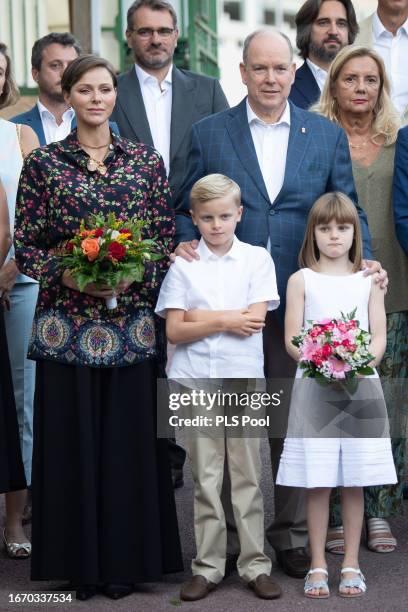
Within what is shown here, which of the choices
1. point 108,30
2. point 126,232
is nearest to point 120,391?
point 126,232

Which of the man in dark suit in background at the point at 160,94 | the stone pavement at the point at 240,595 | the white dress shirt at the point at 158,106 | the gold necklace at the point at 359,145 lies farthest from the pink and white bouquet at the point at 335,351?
the white dress shirt at the point at 158,106

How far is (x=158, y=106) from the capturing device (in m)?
8.17

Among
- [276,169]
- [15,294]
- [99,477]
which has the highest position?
[276,169]

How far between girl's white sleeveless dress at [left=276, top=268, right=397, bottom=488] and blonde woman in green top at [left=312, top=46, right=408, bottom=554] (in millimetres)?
844

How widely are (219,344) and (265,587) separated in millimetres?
1146

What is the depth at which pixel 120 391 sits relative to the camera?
640 cm

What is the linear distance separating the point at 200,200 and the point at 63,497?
152 centimetres

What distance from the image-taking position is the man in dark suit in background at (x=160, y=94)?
7.99 meters

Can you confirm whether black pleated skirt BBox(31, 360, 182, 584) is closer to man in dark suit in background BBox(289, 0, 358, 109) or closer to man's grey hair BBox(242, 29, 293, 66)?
man's grey hair BBox(242, 29, 293, 66)

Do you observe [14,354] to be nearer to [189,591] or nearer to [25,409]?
[25,409]

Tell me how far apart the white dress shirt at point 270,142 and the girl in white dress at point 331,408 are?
0.37 meters

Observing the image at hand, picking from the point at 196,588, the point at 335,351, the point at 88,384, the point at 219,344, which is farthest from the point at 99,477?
the point at 335,351

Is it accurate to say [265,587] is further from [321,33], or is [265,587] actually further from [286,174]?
[321,33]

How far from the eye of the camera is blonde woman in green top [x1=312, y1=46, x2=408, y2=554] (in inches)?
280
